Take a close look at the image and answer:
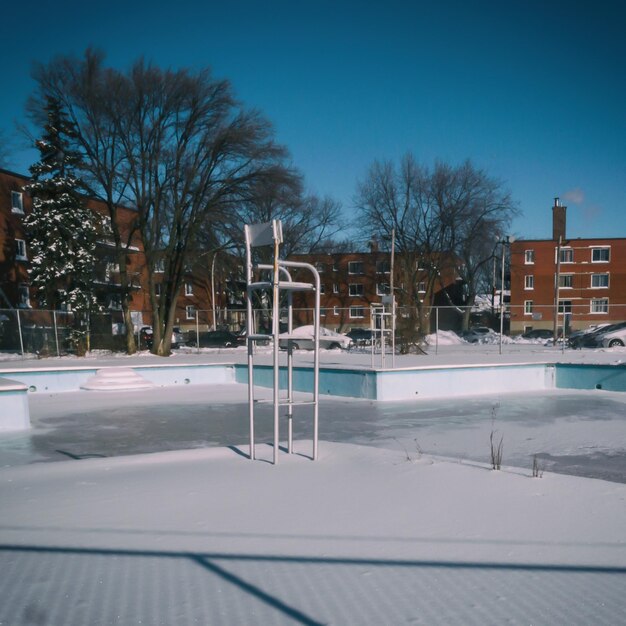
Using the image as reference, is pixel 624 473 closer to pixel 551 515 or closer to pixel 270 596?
pixel 551 515

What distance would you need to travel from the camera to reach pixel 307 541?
378 centimetres

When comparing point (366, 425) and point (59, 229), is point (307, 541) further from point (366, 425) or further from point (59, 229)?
point (59, 229)

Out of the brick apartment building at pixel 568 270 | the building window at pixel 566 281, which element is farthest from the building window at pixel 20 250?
the building window at pixel 566 281

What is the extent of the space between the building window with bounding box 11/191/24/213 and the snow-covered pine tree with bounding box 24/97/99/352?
536 centimetres

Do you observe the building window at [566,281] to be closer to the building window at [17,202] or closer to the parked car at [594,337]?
the parked car at [594,337]

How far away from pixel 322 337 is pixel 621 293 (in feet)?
110

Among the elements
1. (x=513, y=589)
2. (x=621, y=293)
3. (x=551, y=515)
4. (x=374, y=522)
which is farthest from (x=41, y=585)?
(x=621, y=293)

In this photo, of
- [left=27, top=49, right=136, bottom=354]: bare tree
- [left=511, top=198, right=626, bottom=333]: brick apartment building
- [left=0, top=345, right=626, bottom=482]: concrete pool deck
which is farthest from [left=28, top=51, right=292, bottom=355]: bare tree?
[left=511, top=198, right=626, bottom=333]: brick apartment building

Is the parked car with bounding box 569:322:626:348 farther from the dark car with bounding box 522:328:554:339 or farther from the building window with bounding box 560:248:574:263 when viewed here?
the building window with bounding box 560:248:574:263

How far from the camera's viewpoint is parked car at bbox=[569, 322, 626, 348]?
28547 mm

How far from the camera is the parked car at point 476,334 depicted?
34500 mm

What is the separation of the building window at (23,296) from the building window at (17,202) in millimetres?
4297

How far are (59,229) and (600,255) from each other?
4577 centimetres

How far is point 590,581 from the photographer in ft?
10.5
